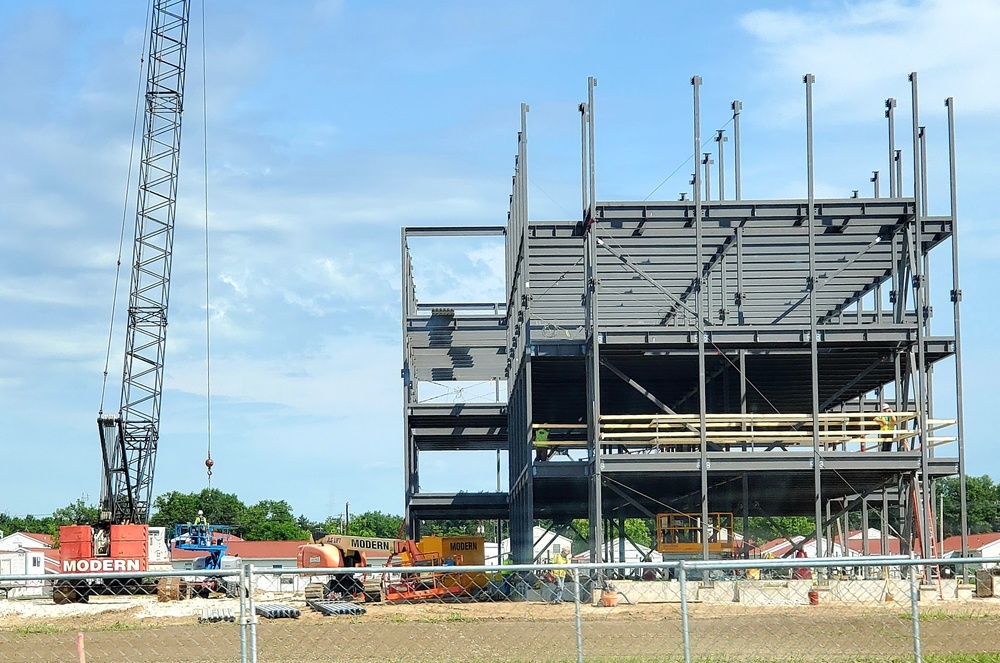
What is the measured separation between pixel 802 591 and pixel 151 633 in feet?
55.0

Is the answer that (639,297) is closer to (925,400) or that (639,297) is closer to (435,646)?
(925,400)

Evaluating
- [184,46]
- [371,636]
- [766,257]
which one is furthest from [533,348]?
[184,46]

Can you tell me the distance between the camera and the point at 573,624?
2041 cm

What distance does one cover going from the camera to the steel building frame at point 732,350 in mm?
31594

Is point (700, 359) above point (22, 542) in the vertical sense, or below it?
above

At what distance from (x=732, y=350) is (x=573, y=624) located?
48.2 feet

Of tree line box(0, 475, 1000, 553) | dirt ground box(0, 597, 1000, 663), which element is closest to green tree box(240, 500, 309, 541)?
tree line box(0, 475, 1000, 553)

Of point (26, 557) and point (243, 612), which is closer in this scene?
point (243, 612)

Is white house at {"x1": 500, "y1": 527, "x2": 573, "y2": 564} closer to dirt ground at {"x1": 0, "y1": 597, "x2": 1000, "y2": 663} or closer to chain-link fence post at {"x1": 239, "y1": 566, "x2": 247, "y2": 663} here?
dirt ground at {"x1": 0, "y1": 597, "x2": 1000, "y2": 663}

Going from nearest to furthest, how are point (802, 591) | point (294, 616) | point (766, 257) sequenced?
point (294, 616) → point (802, 591) → point (766, 257)

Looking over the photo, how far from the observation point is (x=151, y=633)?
797 inches

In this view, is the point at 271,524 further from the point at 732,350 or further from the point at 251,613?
the point at 251,613

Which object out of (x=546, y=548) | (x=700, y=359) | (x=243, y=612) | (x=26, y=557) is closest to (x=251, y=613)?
(x=243, y=612)

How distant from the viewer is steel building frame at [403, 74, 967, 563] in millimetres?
31594
